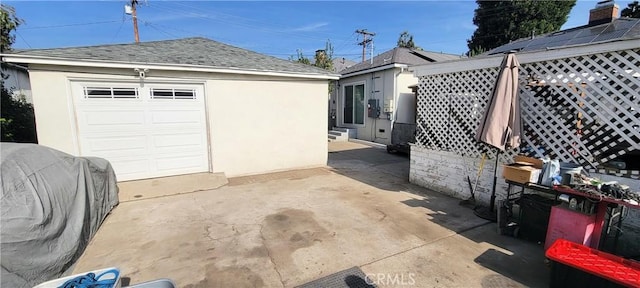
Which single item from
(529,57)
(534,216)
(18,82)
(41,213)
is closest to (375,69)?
(529,57)

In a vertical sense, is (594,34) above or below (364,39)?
below

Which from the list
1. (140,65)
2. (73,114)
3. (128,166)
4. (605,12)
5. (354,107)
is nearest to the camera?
(73,114)

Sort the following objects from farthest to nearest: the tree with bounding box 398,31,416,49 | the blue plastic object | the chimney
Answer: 1. the tree with bounding box 398,31,416,49
2. the chimney
3. the blue plastic object

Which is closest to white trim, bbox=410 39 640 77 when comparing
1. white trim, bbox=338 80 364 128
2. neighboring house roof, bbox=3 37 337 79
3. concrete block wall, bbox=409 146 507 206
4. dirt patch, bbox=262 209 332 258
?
concrete block wall, bbox=409 146 507 206

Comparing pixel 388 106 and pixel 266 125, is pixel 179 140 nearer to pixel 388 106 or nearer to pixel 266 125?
pixel 266 125

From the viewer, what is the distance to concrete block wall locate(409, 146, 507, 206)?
4.63m

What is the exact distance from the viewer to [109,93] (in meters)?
5.48

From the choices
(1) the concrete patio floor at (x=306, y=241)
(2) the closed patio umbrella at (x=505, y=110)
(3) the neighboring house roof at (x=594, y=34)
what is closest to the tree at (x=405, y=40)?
(3) the neighboring house roof at (x=594, y=34)

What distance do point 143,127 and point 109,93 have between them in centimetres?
88

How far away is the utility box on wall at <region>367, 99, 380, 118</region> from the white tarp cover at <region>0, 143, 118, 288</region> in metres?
9.76

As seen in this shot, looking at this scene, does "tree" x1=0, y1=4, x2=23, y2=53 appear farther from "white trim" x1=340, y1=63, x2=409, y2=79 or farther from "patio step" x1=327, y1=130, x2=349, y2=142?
"patio step" x1=327, y1=130, x2=349, y2=142

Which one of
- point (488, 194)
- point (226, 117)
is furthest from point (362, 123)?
point (488, 194)

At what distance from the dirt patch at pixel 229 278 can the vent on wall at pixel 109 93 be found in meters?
4.50

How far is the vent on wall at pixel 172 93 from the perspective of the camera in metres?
5.86
